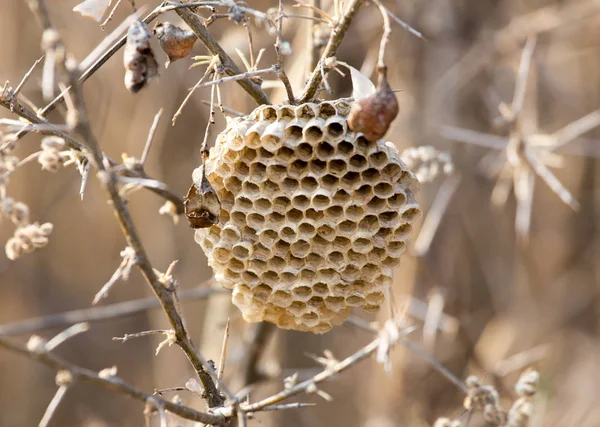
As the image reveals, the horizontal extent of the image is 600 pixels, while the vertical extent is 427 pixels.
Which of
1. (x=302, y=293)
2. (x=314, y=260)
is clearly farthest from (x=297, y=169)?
(x=302, y=293)

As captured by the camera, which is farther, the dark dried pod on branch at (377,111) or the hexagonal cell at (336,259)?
the hexagonal cell at (336,259)

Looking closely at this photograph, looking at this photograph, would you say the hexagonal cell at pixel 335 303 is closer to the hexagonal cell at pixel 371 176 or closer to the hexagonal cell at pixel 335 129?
the hexagonal cell at pixel 371 176

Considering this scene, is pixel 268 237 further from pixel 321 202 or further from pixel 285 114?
pixel 285 114

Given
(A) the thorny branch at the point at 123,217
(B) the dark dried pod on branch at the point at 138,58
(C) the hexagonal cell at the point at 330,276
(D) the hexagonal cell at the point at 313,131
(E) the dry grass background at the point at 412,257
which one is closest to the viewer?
(A) the thorny branch at the point at 123,217

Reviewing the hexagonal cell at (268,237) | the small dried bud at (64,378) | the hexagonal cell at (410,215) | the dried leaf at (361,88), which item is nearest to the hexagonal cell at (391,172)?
the hexagonal cell at (410,215)

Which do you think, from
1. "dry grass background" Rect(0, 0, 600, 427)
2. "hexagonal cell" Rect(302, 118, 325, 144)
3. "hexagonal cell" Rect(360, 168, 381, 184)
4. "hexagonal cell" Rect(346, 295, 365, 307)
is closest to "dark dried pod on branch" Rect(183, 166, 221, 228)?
"hexagonal cell" Rect(302, 118, 325, 144)

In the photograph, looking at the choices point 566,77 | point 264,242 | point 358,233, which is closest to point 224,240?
point 264,242

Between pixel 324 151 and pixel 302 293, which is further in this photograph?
pixel 302 293
